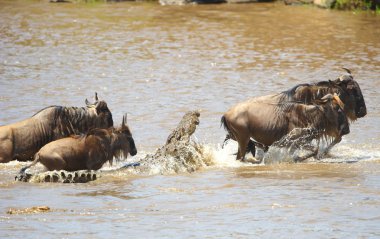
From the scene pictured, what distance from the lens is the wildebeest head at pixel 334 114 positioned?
40.0 feet

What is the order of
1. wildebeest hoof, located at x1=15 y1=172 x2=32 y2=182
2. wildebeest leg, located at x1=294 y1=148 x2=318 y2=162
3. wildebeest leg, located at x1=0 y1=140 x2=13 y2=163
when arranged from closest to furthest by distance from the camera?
wildebeest hoof, located at x1=15 y1=172 x2=32 y2=182 < wildebeest leg, located at x1=0 y1=140 x2=13 y2=163 < wildebeest leg, located at x1=294 y1=148 x2=318 y2=162

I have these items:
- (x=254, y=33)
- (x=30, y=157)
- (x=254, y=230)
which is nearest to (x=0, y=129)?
(x=30, y=157)

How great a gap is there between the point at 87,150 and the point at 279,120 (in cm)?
254

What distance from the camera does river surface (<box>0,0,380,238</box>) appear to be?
28.7ft

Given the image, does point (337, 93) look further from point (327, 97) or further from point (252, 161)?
point (252, 161)

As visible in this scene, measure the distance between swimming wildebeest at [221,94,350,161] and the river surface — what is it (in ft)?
1.22

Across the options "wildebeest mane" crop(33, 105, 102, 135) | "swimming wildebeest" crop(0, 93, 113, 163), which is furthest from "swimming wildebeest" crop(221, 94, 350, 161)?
"wildebeest mane" crop(33, 105, 102, 135)

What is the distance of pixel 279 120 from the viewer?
39.9 ft

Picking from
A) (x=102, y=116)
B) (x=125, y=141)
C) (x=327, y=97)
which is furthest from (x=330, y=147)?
(x=102, y=116)

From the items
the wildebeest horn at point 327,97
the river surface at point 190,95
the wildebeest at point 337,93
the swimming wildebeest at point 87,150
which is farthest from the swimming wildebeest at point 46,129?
the wildebeest horn at point 327,97

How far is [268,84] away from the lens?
17.7m

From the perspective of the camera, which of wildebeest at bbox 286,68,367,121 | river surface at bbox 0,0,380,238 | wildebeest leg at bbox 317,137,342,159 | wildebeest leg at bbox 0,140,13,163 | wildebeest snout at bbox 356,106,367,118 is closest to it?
river surface at bbox 0,0,380,238

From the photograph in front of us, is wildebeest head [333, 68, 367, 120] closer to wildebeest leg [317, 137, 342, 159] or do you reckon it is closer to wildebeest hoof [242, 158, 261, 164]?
wildebeest leg [317, 137, 342, 159]

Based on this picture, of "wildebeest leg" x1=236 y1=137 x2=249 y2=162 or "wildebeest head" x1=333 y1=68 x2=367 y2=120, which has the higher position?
"wildebeest head" x1=333 y1=68 x2=367 y2=120
